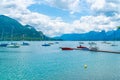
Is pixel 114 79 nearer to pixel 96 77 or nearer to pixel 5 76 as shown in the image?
pixel 96 77

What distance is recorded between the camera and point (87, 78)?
53062mm

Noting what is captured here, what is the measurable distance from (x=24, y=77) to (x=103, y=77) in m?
16.1

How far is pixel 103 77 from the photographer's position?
53719 mm

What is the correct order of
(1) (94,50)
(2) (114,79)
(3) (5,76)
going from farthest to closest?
(1) (94,50) < (3) (5,76) < (2) (114,79)

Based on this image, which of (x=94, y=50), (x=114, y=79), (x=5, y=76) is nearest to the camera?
(x=114, y=79)

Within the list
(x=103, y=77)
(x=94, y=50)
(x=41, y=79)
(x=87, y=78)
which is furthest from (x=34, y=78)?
(x=94, y=50)

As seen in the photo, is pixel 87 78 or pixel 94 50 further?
pixel 94 50

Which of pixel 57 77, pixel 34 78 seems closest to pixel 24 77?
pixel 34 78

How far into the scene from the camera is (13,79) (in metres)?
52.8

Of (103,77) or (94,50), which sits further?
(94,50)

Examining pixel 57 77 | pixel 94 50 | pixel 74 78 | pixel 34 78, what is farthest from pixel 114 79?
pixel 94 50

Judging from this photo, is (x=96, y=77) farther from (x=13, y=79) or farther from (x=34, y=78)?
(x=13, y=79)

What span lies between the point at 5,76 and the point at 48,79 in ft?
Result: 33.1

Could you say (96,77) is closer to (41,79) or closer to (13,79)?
(41,79)
